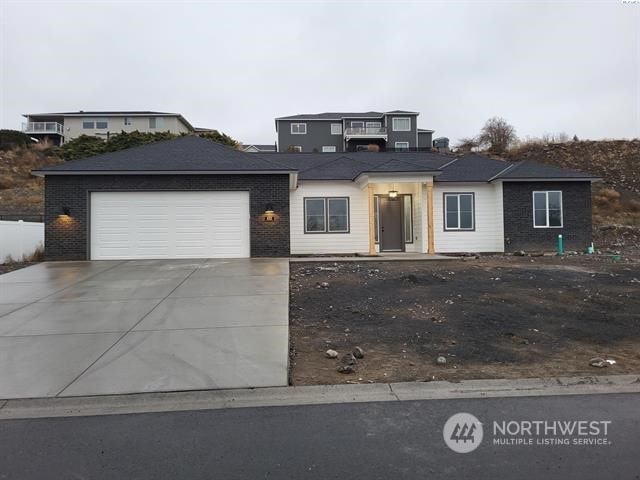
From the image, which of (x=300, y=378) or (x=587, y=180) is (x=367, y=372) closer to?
(x=300, y=378)

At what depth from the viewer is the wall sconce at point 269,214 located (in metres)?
15.8

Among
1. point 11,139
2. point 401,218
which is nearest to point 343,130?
point 11,139

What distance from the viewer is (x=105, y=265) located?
13984mm

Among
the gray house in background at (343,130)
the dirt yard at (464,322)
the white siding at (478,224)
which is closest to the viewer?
the dirt yard at (464,322)

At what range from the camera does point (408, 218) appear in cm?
1897

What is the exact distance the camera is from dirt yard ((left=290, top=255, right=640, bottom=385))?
5430 millimetres

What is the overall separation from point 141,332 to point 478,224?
592 inches

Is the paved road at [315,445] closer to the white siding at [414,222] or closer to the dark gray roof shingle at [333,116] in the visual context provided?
the white siding at [414,222]

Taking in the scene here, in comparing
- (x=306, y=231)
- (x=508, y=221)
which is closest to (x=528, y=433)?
(x=306, y=231)

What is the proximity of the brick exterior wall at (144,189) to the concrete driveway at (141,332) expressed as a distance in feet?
11.8

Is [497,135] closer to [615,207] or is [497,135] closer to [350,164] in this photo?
[615,207]

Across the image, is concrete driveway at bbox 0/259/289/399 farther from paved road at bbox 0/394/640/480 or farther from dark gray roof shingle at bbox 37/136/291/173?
dark gray roof shingle at bbox 37/136/291/173

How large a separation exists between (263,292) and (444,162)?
14.8 meters

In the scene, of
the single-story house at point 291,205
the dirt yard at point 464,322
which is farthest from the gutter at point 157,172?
the dirt yard at point 464,322
